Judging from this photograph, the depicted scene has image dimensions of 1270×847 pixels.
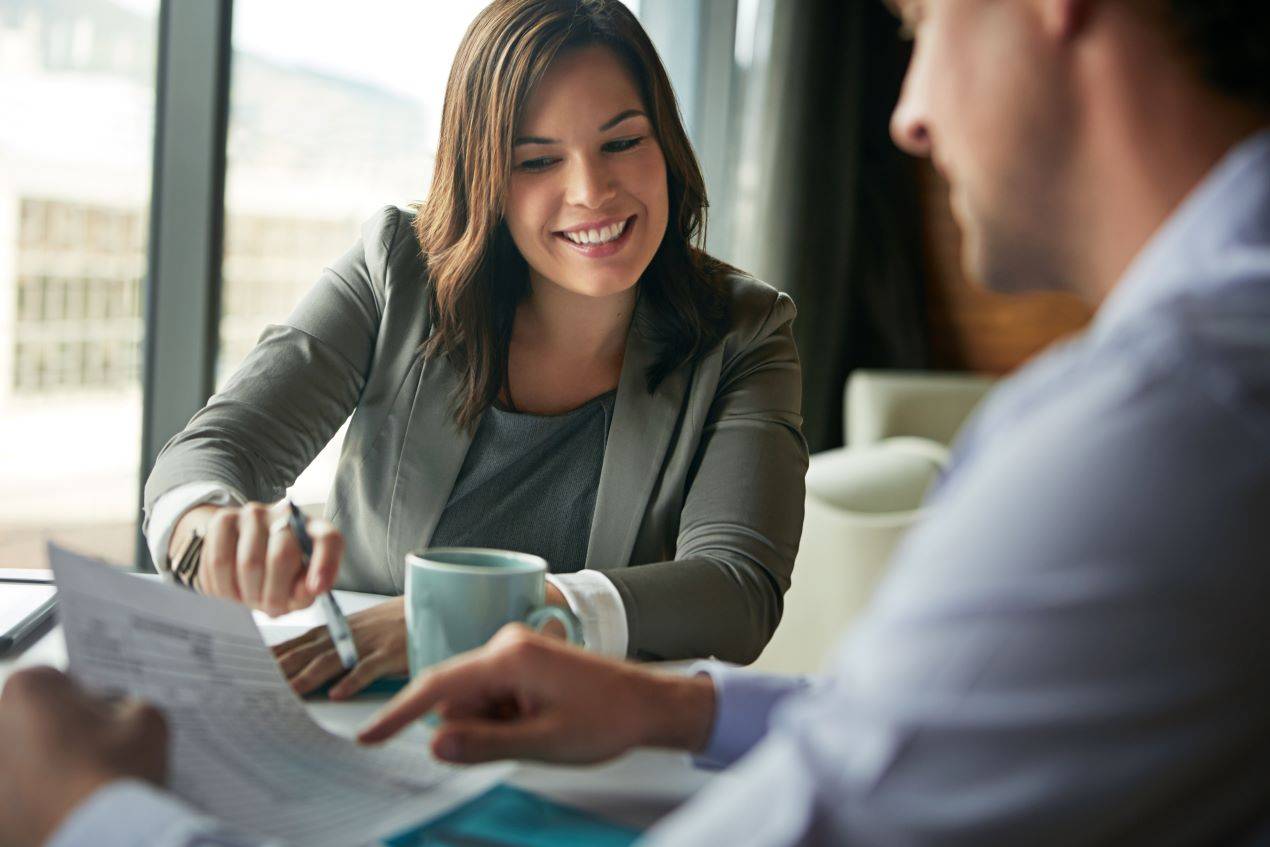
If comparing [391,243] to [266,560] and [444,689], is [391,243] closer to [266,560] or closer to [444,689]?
[266,560]

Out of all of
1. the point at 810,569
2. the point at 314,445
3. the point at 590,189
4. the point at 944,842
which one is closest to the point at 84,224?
the point at 314,445

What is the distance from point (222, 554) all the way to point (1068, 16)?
2.47 feet

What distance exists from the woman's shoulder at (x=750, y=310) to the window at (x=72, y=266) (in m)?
1.34

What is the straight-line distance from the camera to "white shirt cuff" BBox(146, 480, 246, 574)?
1.14 metres

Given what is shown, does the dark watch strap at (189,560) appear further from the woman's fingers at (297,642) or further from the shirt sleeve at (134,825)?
the shirt sleeve at (134,825)

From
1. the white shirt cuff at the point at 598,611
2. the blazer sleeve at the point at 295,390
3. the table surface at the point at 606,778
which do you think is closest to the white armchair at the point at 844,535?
the blazer sleeve at the point at 295,390

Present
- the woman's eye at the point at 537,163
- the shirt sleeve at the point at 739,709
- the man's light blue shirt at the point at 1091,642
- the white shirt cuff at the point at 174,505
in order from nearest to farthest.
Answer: the man's light blue shirt at the point at 1091,642 < the shirt sleeve at the point at 739,709 < the white shirt cuff at the point at 174,505 < the woman's eye at the point at 537,163

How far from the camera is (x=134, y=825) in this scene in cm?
52

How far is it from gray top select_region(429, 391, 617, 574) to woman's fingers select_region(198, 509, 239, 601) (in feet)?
1.44

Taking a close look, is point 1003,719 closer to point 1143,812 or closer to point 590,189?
point 1143,812

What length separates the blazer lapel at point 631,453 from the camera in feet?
4.54

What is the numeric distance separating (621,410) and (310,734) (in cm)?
75

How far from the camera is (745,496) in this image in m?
1.31

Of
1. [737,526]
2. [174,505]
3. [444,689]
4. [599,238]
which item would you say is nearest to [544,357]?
[599,238]
